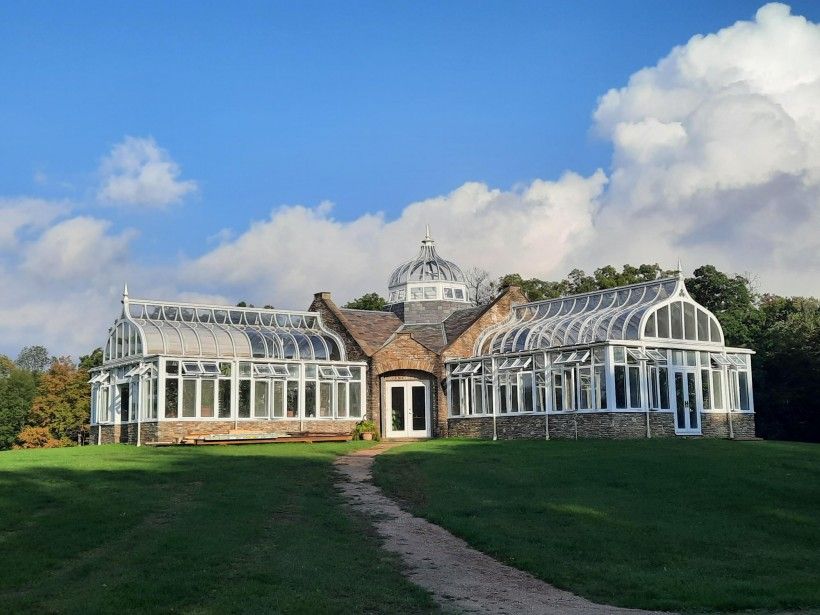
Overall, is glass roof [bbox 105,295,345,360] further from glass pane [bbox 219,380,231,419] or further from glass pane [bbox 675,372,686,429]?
glass pane [bbox 675,372,686,429]

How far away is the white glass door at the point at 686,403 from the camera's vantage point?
36.9m

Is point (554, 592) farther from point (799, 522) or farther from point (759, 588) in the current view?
point (799, 522)

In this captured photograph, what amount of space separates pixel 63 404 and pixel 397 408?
92.0ft

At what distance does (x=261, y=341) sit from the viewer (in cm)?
4347

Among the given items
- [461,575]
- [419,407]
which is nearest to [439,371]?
[419,407]

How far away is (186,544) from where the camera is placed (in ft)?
51.0

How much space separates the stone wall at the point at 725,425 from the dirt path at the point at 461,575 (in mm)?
20829

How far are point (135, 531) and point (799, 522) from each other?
1243 cm

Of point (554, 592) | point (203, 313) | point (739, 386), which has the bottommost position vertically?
point (554, 592)

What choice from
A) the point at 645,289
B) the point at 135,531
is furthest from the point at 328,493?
the point at 645,289

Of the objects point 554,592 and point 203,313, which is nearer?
point 554,592

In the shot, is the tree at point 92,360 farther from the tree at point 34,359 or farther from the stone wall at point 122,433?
the tree at point 34,359

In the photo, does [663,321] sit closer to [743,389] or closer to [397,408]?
[743,389]

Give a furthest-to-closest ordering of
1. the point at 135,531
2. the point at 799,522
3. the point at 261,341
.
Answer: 1. the point at 261,341
2. the point at 799,522
3. the point at 135,531
